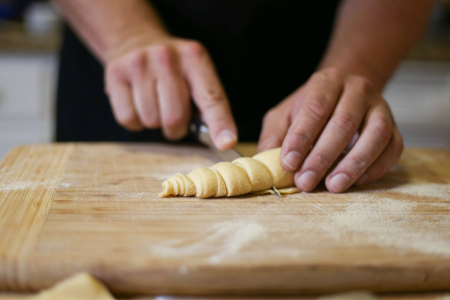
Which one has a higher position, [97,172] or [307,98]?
[307,98]

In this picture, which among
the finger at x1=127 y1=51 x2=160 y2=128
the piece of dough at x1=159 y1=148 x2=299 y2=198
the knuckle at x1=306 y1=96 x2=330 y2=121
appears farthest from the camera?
the finger at x1=127 y1=51 x2=160 y2=128

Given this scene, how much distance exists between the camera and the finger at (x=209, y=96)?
3.71ft

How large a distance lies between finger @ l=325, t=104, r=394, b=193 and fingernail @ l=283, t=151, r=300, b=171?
100mm

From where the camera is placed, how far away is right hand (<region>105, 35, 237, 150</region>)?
122cm

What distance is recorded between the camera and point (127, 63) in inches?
48.8

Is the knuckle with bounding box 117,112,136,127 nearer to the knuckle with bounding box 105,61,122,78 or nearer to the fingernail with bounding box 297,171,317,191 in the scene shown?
the knuckle with bounding box 105,61,122,78

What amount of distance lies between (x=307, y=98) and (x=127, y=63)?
22.9 inches

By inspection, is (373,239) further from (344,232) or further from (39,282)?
(39,282)

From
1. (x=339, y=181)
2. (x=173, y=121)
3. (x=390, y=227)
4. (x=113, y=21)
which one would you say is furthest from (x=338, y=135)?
(x=113, y=21)

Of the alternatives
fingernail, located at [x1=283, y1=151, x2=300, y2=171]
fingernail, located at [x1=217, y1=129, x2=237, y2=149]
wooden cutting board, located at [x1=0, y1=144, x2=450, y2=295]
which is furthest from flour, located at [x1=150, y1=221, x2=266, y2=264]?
fingernail, located at [x1=217, y1=129, x2=237, y2=149]

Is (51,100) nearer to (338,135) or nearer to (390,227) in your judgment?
(338,135)

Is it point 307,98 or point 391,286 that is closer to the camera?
point 391,286

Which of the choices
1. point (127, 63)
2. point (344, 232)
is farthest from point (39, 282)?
point (127, 63)

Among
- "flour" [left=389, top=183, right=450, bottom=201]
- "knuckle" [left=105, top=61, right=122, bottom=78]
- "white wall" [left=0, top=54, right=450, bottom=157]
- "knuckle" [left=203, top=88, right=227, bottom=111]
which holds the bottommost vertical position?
"white wall" [left=0, top=54, right=450, bottom=157]
